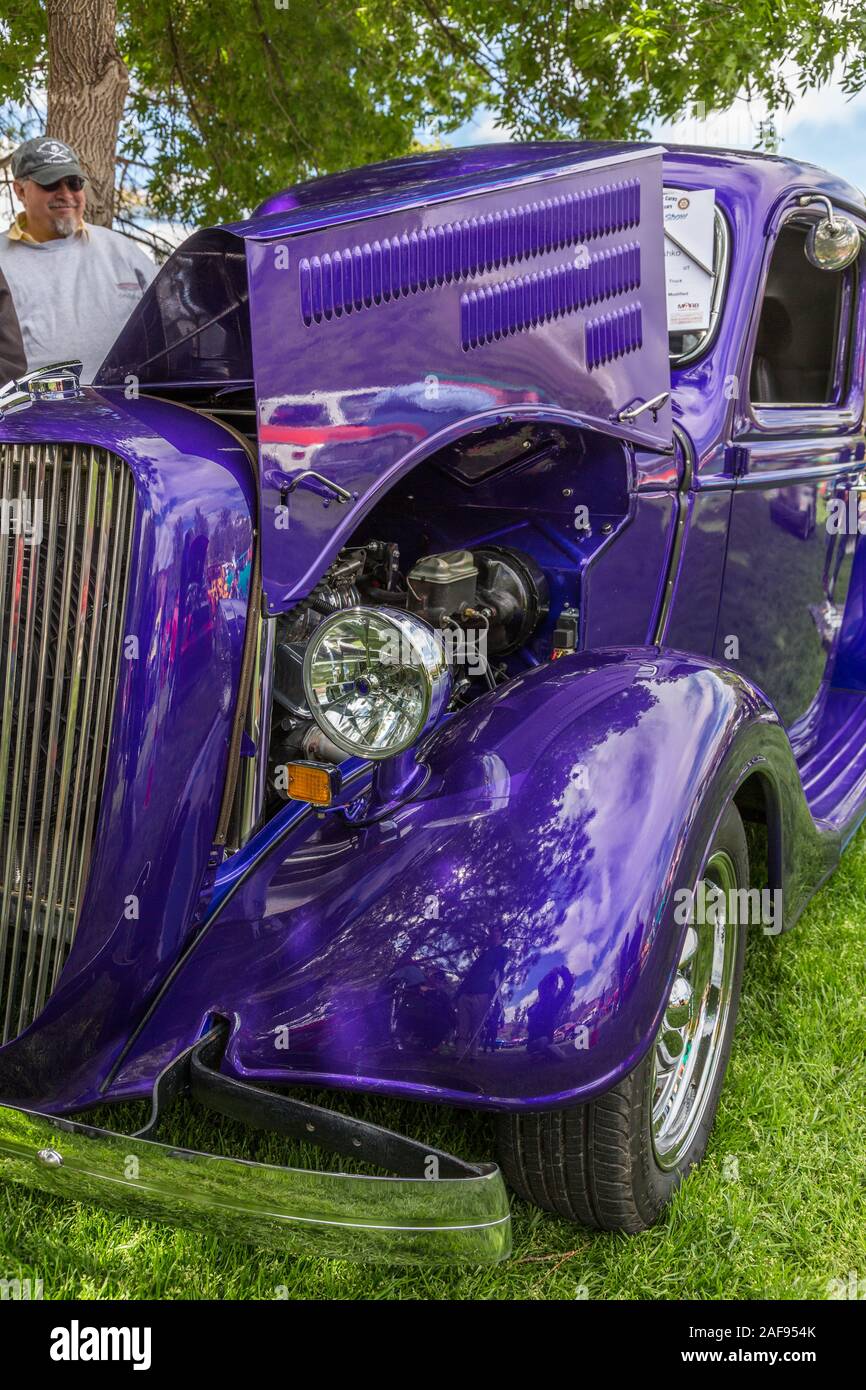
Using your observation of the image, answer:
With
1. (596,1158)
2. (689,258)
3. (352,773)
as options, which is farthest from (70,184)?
(596,1158)

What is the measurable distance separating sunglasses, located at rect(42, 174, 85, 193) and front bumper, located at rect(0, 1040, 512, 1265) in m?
2.93

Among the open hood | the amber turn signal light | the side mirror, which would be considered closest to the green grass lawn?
the amber turn signal light

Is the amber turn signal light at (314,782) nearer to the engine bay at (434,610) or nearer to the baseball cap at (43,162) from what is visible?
the engine bay at (434,610)

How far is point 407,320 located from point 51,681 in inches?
37.0

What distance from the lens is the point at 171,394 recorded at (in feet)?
8.41

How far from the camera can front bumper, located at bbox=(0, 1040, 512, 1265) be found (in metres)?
1.67

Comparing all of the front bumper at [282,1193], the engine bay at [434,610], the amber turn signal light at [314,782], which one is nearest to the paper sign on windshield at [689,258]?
the engine bay at [434,610]

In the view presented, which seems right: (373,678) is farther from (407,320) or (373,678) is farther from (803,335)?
(803,335)

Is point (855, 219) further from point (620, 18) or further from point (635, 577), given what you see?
point (620, 18)

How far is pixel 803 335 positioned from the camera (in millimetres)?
3773

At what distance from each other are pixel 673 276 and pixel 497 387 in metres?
1.10

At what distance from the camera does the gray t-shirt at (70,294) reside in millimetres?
3604

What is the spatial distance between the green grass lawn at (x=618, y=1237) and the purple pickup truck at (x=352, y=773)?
98mm

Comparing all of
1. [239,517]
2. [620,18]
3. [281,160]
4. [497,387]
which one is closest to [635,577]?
[497,387]
